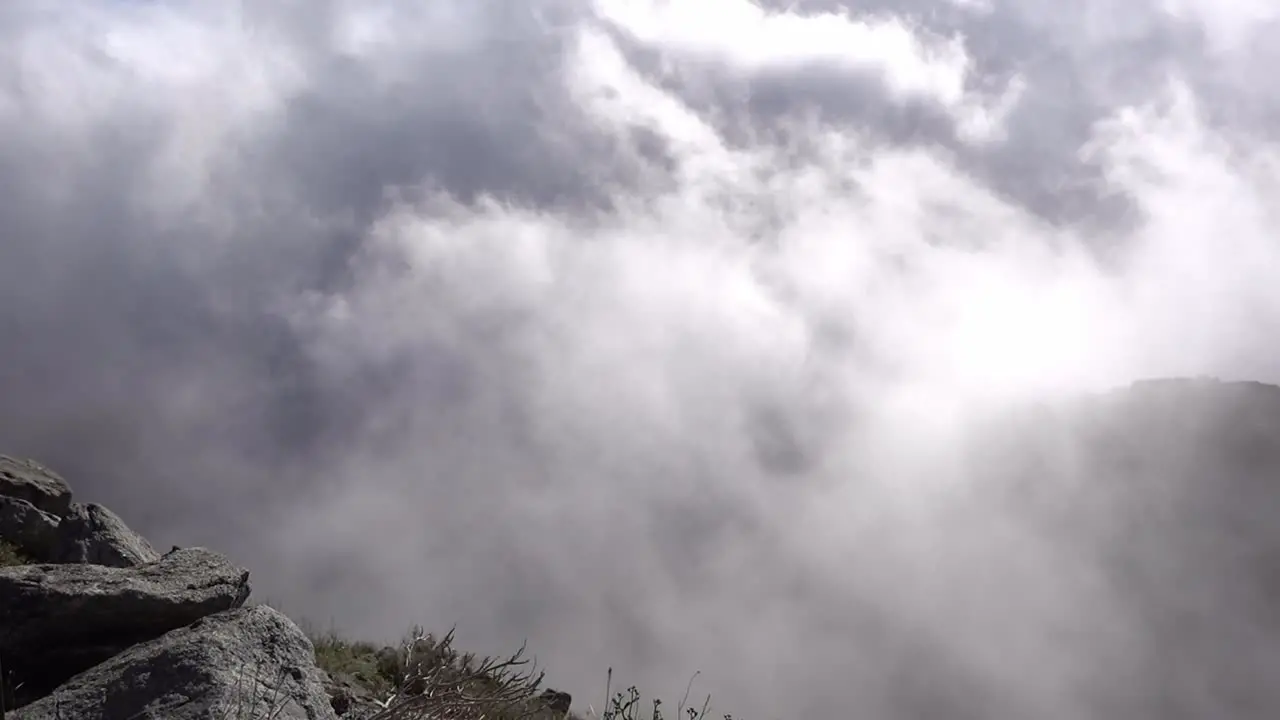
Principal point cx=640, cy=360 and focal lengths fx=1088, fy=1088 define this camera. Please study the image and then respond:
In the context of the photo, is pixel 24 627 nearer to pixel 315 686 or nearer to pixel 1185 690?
pixel 315 686

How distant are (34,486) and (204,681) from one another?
9.18 meters

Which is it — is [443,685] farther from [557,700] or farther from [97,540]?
[97,540]

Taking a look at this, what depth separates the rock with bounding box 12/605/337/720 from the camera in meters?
5.52

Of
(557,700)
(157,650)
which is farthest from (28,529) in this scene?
(157,650)

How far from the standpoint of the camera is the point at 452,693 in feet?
18.9

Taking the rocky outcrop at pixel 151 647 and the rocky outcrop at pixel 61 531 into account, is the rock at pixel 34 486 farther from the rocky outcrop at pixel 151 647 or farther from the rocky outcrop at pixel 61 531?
the rocky outcrop at pixel 151 647

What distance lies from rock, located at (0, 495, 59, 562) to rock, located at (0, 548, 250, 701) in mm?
4827

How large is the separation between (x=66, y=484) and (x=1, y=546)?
4.01 meters

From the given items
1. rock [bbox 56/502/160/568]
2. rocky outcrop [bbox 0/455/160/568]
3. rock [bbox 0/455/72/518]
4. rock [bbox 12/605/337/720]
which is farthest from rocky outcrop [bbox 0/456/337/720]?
rock [bbox 0/455/72/518]

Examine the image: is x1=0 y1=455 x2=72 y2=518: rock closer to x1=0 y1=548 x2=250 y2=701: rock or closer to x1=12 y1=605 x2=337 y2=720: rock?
x1=0 y1=548 x2=250 y2=701: rock

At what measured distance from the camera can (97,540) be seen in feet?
35.1

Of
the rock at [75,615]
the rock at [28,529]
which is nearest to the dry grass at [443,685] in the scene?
the rock at [75,615]

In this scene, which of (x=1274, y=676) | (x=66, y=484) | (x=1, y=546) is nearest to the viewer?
(x=1, y=546)

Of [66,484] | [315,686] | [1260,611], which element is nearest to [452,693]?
[315,686]
